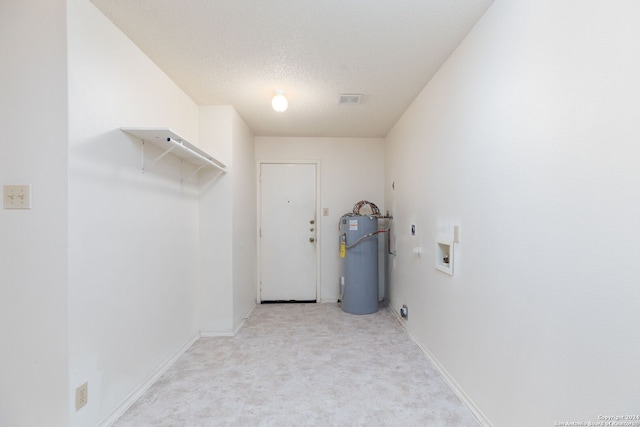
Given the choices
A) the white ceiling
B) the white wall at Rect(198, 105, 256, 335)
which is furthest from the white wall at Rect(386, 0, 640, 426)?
the white wall at Rect(198, 105, 256, 335)

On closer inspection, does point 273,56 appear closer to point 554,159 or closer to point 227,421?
point 554,159

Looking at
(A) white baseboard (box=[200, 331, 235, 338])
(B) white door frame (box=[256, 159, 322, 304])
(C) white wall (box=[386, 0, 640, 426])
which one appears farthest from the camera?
(B) white door frame (box=[256, 159, 322, 304])

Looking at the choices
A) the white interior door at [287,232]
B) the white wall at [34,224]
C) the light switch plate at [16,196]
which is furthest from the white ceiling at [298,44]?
the white interior door at [287,232]

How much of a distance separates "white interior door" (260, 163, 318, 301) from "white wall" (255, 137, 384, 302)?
14 centimetres

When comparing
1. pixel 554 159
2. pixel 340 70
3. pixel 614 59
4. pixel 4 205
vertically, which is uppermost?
pixel 340 70

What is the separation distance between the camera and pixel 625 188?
0.85 m

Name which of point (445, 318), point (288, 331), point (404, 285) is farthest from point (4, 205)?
point (404, 285)

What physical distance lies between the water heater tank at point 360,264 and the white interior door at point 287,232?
660mm

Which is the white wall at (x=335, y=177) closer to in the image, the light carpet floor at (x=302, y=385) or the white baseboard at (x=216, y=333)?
the light carpet floor at (x=302, y=385)

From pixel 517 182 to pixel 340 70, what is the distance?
1476mm

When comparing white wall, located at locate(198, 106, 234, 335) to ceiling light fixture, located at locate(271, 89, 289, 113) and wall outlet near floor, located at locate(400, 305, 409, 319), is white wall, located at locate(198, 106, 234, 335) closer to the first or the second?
ceiling light fixture, located at locate(271, 89, 289, 113)

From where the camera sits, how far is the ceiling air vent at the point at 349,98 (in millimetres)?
2578

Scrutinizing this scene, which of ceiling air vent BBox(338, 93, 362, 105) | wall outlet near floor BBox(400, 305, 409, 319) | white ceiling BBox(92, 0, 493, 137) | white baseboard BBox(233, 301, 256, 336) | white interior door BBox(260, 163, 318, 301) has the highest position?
white ceiling BBox(92, 0, 493, 137)

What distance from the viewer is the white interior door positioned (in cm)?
399
